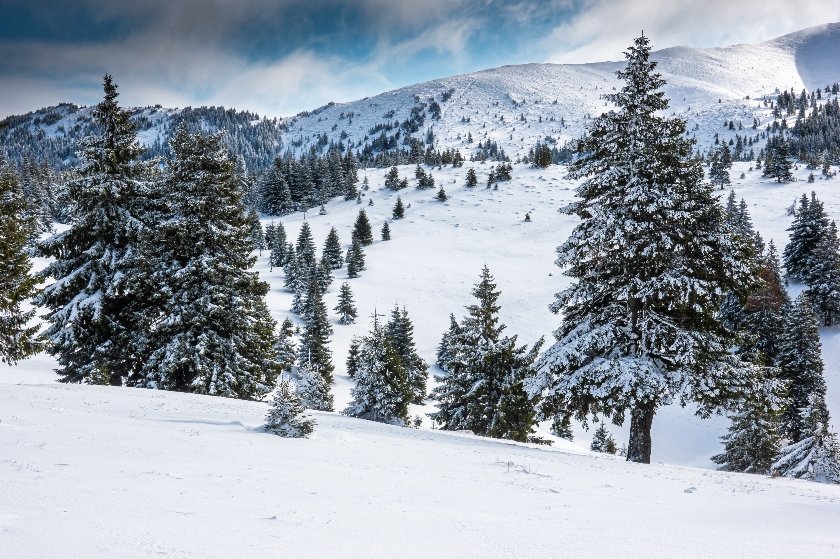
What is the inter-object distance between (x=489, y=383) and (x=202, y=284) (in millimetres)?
16458

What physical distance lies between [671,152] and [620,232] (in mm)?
3189

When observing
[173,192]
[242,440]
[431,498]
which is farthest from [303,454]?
[173,192]

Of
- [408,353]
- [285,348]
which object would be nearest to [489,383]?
[408,353]

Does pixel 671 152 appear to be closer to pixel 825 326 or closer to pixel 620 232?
pixel 620 232

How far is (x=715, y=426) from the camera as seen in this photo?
48250 mm

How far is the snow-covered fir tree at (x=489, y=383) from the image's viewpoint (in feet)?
91.0

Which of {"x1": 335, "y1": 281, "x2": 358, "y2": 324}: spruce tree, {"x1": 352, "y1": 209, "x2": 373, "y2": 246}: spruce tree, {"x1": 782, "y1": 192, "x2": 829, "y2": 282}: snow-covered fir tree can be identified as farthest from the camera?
{"x1": 352, "y1": 209, "x2": 373, "y2": 246}: spruce tree

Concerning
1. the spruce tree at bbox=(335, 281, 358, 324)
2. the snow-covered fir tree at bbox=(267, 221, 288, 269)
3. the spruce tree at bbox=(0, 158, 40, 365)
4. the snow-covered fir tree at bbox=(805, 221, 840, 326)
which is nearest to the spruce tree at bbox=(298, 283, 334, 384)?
the spruce tree at bbox=(335, 281, 358, 324)

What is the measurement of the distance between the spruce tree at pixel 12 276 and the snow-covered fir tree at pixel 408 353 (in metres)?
37.8

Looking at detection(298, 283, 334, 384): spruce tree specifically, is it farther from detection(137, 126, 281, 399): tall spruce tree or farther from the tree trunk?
the tree trunk

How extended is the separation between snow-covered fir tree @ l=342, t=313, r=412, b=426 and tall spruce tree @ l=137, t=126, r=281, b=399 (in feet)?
48.0

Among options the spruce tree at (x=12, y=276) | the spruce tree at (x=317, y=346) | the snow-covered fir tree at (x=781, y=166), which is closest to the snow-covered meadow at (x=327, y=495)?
the spruce tree at (x=12, y=276)

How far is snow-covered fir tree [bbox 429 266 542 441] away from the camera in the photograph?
27750mm

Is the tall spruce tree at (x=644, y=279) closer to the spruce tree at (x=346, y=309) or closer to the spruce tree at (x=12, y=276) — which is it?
the spruce tree at (x=12, y=276)
